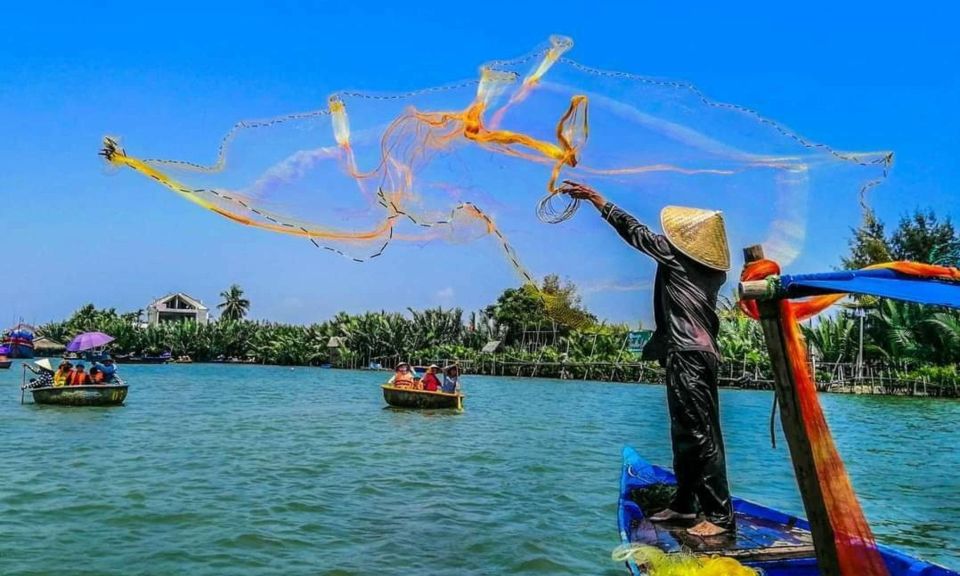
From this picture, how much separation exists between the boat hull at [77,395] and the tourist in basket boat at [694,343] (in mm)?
21252

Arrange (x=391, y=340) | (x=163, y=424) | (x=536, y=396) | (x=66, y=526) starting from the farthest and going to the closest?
(x=391, y=340) → (x=536, y=396) → (x=163, y=424) → (x=66, y=526)

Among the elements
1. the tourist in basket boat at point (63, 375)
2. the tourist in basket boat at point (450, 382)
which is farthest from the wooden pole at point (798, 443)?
the tourist in basket boat at point (63, 375)

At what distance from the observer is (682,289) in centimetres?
609

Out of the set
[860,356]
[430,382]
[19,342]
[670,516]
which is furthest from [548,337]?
[670,516]

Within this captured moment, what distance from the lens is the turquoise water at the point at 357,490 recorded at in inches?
313

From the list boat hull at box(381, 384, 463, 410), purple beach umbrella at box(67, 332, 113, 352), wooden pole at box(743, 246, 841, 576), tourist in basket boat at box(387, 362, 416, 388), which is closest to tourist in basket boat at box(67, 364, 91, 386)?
purple beach umbrella at box(67, 332, 113, 352)

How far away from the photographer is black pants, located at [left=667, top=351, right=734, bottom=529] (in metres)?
6.05

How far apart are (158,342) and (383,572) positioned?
92.4m

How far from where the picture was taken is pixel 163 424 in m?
20.2

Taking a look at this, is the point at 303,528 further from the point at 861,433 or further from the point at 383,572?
the point at 861,433

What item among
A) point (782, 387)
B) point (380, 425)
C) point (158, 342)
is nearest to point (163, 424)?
point (380, 425)

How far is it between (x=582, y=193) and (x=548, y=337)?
67213 millimetres

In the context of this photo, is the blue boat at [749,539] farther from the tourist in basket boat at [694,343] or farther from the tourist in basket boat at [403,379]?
the tourist in basket boat at [403,379]

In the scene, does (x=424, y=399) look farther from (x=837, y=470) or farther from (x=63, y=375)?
(x=837, y=470)
